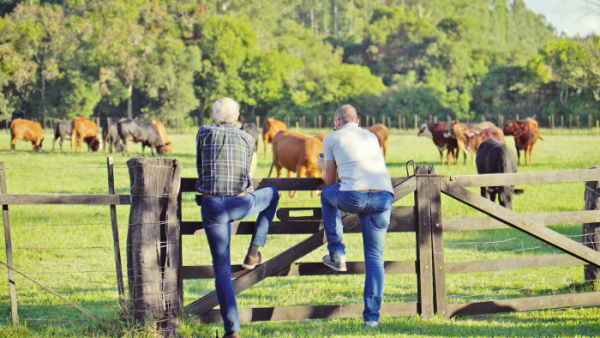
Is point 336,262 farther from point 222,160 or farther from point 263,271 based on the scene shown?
point 222,160

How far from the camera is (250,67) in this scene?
220ft

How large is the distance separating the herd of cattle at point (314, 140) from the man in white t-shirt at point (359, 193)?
6704 mm


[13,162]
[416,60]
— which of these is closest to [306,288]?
[13,162]

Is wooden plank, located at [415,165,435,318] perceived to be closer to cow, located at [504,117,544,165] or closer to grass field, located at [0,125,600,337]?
grass field, located at [0,125,600,337]

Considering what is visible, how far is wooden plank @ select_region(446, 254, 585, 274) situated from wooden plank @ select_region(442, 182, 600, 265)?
0.25 m

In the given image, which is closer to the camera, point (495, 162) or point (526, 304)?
point (526, 304)

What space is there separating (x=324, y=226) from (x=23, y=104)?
60144mm

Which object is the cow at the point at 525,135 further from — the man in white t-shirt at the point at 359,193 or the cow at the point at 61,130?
the cow at the point at 61,130

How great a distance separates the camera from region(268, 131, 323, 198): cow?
44.6 feet

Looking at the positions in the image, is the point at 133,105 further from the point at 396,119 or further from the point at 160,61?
the point at 396,119

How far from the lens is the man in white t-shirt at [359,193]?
4.59 m

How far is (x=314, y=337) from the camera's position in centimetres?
480

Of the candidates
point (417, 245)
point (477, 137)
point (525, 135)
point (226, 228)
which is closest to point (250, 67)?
point (477, 137)

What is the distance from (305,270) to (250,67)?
6381cm
